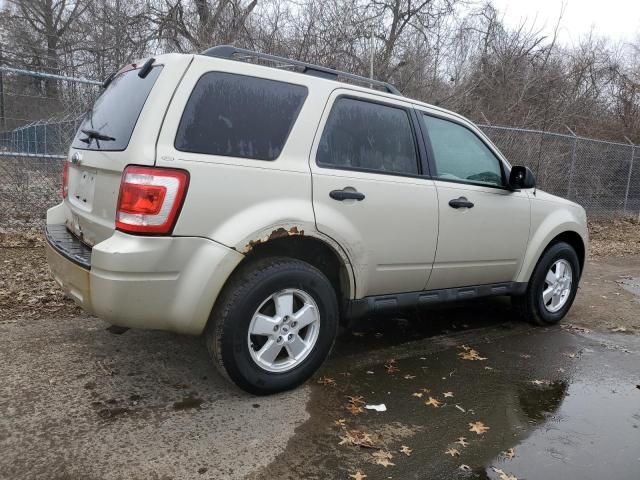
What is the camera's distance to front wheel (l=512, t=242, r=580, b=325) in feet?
15.9

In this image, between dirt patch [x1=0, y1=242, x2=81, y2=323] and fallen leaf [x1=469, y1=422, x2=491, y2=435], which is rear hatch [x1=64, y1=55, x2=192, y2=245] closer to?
dirt patch [x1=0, y1=242, x2=81, y2=323]

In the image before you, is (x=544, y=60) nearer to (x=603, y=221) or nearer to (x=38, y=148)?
(x=603, y=221)

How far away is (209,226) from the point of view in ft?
9.30

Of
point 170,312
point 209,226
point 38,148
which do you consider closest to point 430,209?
point 209,226

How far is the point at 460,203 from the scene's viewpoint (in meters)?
3.96

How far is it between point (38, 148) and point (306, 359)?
498 cm

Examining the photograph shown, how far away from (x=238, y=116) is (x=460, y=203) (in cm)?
182

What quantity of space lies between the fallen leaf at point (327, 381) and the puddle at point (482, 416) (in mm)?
54

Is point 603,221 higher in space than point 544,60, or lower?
lower

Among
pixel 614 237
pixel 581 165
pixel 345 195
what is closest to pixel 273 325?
pixel 345 195

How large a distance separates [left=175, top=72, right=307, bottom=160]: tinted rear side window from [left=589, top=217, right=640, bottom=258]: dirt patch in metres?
7.53

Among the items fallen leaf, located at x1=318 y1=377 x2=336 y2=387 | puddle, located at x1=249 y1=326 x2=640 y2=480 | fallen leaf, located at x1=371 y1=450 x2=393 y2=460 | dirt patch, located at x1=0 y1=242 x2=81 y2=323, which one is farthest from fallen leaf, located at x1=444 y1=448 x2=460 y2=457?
dirt patch, located at x1=0 y1=242 x2=81 y2=323

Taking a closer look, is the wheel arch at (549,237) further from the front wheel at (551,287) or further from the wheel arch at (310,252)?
the wheel arch at (310,252)

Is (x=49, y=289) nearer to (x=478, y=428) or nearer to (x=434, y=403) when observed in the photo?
(x=434, y=403)
